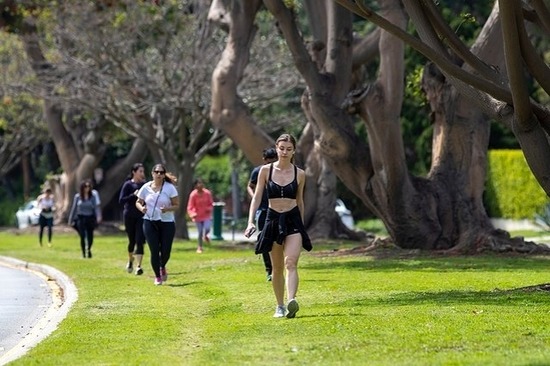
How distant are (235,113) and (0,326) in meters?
16.2

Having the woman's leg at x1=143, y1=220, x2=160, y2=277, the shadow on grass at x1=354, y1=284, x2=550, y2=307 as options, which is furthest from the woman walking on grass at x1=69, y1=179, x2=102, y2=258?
the shadow on grass at x1=354, y1=284, x2=550, y2=307

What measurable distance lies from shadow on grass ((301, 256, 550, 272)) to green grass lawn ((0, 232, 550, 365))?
0.9 inches

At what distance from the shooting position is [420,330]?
528 inches

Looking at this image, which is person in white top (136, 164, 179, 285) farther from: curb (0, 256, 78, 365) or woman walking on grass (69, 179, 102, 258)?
woman walking on grass (69, 179, 102, 258)

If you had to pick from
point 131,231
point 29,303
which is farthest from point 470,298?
point 131,231

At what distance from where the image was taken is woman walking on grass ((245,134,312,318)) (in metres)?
15.4

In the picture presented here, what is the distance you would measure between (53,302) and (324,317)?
20.0ft

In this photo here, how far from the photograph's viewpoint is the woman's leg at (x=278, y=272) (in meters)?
15.5

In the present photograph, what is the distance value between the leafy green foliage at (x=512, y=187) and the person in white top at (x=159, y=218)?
91.0ft

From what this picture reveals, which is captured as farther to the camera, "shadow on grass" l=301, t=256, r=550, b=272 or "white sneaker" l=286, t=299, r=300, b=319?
"shadow on grass" l=301, t=256, r=550, b=272

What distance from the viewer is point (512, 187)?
164ft

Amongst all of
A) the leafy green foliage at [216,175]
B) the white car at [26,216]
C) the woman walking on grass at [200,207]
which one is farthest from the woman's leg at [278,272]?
the leafy green foliage at [216,175]

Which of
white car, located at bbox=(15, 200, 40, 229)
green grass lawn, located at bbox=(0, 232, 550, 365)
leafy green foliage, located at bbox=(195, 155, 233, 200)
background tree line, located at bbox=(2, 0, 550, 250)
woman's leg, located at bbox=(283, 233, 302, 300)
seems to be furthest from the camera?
leafy green foliage, located at bbox=(195, 155, 233, 200)

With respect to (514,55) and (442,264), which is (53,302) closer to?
(442,264)
